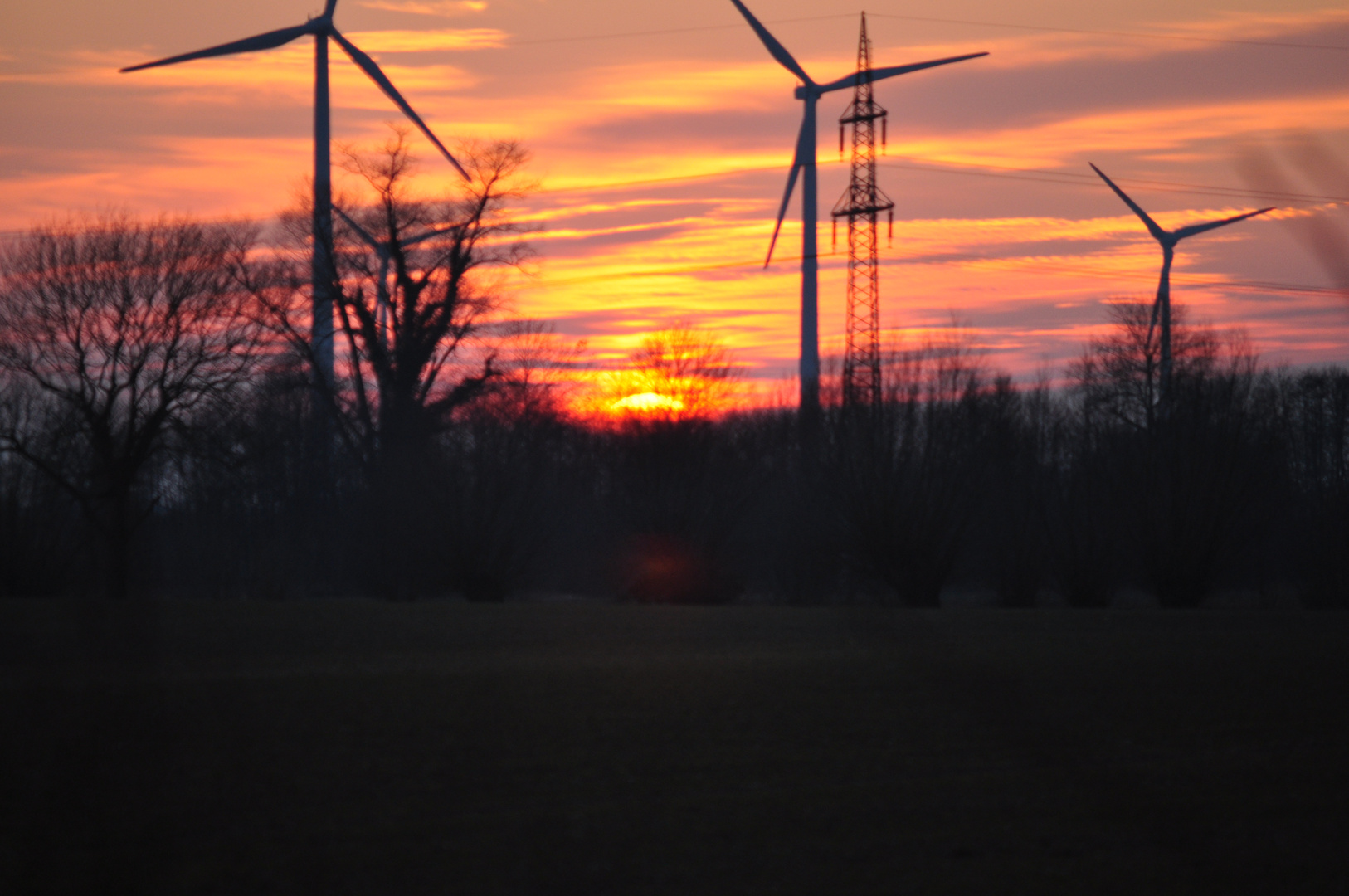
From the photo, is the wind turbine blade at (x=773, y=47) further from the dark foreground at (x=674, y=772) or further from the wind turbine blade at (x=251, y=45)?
the dark foreground at (x=674, y=772)

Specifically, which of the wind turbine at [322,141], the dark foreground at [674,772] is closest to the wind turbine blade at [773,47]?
the wind turbine at [322,141]

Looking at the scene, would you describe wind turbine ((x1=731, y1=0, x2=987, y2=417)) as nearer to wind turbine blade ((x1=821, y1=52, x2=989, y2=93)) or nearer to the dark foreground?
wind turbine blade ((x1=821, y1=52, x2=989, y2=93))

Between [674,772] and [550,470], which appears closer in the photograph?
[674,772]

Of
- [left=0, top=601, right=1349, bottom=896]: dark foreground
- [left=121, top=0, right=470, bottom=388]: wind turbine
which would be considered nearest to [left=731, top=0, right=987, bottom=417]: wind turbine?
[left=121, top=0, right=470, bottom=388]: wind turbine

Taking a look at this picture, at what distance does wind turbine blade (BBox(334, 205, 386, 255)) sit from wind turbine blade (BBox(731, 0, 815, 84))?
1671cm

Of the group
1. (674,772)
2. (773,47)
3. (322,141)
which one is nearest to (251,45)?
(322,141)

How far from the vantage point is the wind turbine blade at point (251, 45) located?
1845 inches

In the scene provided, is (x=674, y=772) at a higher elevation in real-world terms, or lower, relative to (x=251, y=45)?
lower

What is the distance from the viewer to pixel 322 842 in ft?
28.8

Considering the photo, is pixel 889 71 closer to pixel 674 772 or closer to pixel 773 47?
pixel 773 47

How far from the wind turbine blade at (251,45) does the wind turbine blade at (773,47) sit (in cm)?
1757

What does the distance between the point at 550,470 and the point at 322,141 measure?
16.8 meters

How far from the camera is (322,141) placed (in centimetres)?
4928

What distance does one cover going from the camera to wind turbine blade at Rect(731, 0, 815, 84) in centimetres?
4831
